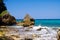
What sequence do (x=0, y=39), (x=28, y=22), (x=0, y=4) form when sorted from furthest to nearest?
1. (x=0, y=4)
2. (x=28, y=22)
3. (x=0, y=39)

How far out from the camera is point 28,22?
64.2 metres

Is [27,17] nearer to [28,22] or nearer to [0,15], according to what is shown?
[28,22]

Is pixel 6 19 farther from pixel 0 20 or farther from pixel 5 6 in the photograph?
pixel 5 6

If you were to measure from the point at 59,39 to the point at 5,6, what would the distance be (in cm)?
6368

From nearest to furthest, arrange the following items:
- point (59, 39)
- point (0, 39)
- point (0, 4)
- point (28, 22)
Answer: point (59, 39)
point (0, 39)
point (28, 22)
point (0, 4)

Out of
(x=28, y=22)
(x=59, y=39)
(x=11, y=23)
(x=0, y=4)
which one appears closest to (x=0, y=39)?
(x=59, y=39)

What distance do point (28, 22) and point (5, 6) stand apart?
1559 cm

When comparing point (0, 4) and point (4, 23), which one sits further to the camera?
point (0, 4)

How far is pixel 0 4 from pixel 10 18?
801 cm

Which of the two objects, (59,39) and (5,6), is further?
(5,6)

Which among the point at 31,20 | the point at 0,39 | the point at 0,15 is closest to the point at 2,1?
the point at 0,15

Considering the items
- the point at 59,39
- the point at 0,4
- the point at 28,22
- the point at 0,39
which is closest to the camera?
the point at 59,39

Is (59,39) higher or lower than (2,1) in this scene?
lower

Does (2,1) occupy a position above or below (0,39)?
above
